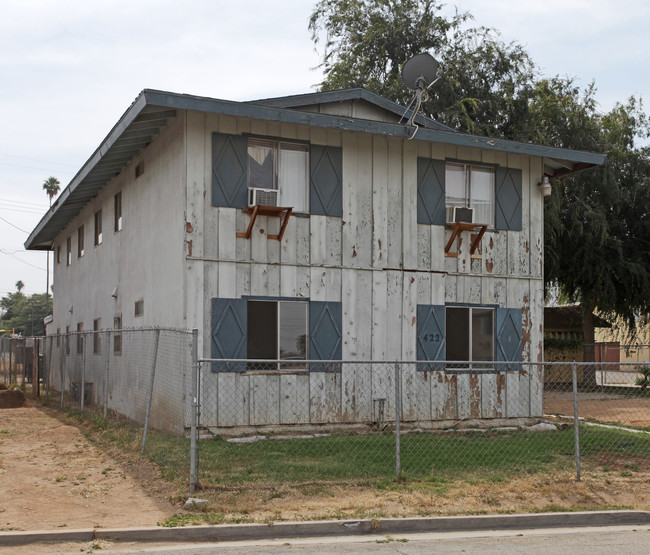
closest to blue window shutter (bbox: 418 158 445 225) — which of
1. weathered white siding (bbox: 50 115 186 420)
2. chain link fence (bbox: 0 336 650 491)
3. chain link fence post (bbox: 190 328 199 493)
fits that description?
chain link fence (bbox: 0 336 650 491)

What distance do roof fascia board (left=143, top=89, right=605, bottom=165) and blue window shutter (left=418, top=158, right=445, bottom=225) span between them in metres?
0.63

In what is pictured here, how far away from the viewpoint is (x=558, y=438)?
542 inches

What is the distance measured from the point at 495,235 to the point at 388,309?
2.96 meters

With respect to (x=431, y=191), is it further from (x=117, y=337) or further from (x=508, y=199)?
(x=117, y=337)

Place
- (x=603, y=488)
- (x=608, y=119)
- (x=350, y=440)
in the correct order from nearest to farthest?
(x=603, y=488) → (x=350, y=440) → (x=608, y=119)

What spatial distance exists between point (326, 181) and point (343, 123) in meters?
1.13

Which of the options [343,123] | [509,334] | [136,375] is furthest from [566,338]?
[136,375]

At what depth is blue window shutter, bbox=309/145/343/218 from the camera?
14281 millimetres

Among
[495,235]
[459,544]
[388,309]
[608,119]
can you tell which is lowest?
[459,544]

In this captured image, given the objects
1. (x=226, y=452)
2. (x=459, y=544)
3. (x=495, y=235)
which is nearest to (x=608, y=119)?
(x=495, y=235)

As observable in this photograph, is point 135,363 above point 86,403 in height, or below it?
above

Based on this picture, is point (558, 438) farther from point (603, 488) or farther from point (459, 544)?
point (459, 544)

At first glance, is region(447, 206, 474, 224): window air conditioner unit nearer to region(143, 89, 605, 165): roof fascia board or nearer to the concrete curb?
region(143, 89, 605, 165): roof fascia board

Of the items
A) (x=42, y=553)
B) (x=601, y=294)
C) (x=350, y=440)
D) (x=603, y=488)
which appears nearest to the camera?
(x=42, y=553)
